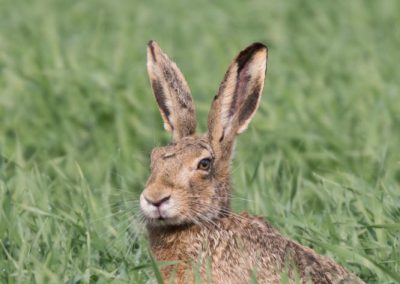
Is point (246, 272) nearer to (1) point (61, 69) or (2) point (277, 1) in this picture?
(1) point (61, 69)

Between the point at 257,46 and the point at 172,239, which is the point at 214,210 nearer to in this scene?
the point at 172,239

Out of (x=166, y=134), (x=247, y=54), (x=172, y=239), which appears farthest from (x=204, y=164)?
(x=166, y=134)

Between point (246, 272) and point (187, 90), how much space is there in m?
1.10

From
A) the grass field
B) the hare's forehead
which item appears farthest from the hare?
the grass field

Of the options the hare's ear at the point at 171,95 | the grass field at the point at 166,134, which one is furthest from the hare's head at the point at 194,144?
the grass field at the point at 166,134

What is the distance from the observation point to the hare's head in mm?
4906

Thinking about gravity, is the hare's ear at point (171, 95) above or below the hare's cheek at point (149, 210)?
above

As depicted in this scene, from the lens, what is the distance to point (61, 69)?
8.45 m

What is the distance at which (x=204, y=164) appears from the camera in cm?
512

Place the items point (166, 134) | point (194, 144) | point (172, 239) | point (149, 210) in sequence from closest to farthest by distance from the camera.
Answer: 1. point (149, 210)
2. point (172, 239)
3. point (194, 144)
4. point (166, 134)

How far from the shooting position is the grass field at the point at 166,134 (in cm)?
530

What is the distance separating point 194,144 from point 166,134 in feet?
9.48

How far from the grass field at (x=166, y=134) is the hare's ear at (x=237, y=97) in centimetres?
30

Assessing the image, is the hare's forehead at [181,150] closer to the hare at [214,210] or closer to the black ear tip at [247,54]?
the hare at [214,210]
